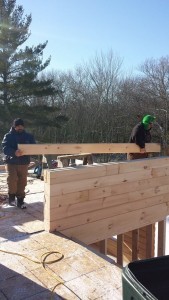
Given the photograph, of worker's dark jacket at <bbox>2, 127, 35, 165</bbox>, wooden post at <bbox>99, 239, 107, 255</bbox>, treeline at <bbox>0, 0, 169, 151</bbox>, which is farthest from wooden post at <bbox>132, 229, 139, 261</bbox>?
treeline at <bbox>0, 0, 169, 151</bbox>

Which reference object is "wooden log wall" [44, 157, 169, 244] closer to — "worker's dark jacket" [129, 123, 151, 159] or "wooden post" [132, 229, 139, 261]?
"wooden post" [132, 229, 139, 261]

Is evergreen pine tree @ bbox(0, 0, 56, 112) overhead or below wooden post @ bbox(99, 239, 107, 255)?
overhead

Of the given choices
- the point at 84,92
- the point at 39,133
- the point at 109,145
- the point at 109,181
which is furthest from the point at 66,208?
the point at 84,92

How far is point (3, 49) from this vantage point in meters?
17.6

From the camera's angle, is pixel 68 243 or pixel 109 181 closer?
pixel 68 243

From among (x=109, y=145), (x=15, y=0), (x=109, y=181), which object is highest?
(x=15, y=0)

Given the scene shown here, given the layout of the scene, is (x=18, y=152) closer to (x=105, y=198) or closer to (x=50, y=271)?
(x=105, y=198)

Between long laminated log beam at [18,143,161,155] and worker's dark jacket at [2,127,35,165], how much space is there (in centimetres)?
27

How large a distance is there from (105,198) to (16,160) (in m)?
1.69

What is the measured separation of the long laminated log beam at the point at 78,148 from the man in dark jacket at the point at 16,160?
0.20 m

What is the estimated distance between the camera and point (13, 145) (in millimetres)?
4973

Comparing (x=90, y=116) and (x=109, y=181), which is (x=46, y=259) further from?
(x=90, y=116)

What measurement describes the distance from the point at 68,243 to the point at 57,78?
25.1m

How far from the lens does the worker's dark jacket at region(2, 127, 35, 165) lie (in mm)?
4930
